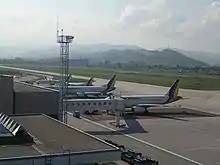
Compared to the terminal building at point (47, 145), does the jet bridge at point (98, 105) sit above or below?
below

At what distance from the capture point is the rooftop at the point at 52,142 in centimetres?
2109

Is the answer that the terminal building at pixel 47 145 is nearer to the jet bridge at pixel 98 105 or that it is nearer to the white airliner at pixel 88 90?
the jet bridge at pixel 98 105

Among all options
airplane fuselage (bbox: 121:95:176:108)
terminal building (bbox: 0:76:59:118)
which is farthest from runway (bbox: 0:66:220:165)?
airplane fuselage (bbox: 121:95:176:108)

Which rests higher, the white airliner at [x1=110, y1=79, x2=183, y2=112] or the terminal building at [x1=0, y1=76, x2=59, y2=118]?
→ the terminal building at [x1=0, y1=76, x2=59, y2=118]

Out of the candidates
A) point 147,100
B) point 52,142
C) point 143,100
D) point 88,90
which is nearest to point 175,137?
point 143,100

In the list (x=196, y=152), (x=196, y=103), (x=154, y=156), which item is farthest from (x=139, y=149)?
(x=196, y=103)

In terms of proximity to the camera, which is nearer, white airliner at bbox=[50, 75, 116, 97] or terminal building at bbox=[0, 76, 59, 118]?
terminal building at bbox=[0, 76, 59, 118]

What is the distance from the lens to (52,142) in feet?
76.6

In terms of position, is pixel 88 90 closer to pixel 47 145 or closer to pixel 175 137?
pixel 175 137

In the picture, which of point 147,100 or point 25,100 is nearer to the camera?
point 25,100

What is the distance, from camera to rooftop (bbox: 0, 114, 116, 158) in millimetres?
21092

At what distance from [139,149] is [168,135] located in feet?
27.6

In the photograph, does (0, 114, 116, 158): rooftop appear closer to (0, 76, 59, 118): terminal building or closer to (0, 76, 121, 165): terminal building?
(0, 76, 121, 165): terminal building

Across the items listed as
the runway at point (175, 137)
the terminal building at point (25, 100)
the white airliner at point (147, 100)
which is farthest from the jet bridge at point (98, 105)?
the terminal building at point (25, 100)
